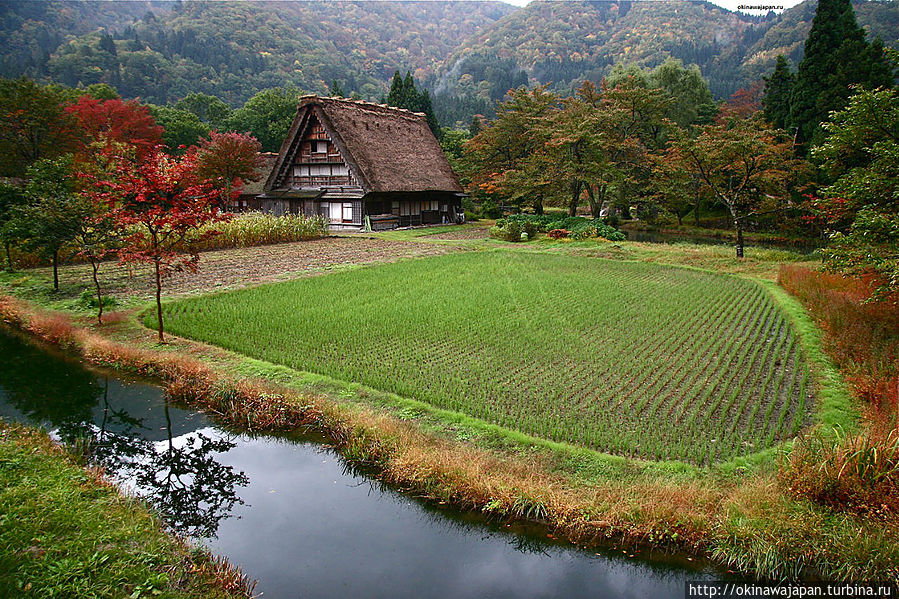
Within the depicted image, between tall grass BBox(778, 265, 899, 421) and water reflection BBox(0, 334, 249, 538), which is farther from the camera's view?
tall grass BBox(778, 265, 899, 421)

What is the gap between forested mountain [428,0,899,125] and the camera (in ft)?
210

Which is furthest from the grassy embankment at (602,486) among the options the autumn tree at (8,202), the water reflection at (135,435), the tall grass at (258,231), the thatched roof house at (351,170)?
the thatched roof house at (351,170)

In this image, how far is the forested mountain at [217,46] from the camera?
56.7 metres

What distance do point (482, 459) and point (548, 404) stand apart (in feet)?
5.07

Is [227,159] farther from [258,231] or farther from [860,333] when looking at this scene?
[860,333]

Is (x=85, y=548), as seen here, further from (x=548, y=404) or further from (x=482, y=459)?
(x=548, y=404)

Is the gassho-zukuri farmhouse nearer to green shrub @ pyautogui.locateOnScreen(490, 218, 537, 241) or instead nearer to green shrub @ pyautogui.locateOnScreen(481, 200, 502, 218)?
green shrub @ pyautogui.locateOnScreen(481, 200, 502, 218)

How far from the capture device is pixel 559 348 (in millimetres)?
8453

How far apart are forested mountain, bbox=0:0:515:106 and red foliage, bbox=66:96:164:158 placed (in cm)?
3424

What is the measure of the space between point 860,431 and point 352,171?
23428 mm

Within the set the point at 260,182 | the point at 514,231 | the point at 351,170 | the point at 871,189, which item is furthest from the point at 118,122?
the point at 871,189

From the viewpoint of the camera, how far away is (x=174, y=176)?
8.60 m

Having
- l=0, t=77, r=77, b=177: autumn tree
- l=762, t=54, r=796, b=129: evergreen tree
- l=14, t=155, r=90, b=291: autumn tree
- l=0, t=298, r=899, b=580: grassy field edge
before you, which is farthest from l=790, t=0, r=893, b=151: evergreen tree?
l=0, t=77, r=77, b=177: autumn tree

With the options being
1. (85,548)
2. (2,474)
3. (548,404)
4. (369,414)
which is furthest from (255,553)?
(548,404)
